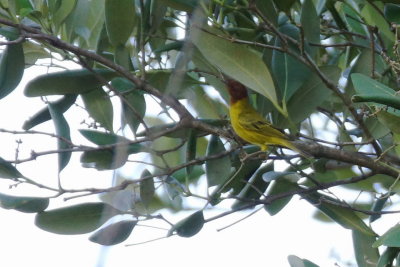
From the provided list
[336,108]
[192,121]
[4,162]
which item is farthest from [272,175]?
[4,162]

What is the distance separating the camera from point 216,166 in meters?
1.53

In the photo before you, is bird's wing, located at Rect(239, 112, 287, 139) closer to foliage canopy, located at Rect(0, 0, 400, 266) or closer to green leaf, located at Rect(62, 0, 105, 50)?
foliage canopy, located at Rect(0, 0, 400, 266)

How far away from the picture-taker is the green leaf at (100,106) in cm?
157

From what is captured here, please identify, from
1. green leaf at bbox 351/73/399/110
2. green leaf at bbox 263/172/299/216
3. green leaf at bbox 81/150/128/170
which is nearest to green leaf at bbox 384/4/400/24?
green leaf at bbox 351/73/399/110

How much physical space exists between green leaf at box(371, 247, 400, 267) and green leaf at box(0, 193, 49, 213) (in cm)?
67

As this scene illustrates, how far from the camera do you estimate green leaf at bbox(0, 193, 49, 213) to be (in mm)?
1301

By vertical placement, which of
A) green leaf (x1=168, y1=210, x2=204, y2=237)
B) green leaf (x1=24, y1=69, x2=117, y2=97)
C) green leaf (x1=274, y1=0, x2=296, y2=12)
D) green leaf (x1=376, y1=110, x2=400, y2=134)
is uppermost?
green leaf (x1=274, y1=0, x2=296, y2=12)

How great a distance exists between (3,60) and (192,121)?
38 centimetres

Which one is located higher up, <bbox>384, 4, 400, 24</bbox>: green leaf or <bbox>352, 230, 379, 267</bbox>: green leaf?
<bbox>384, 4, 400, 24</bbox>: green leaf

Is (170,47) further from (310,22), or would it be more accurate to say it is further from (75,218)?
(75,218)

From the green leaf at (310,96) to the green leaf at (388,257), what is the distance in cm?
33

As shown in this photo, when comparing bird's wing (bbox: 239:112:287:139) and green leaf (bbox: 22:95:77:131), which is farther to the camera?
bird's wing (bbox: 239:112:287:139)

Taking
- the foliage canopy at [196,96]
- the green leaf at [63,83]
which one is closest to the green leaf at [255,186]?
the foliage canopy at [196,96]

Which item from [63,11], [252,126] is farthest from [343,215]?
[63,11]
